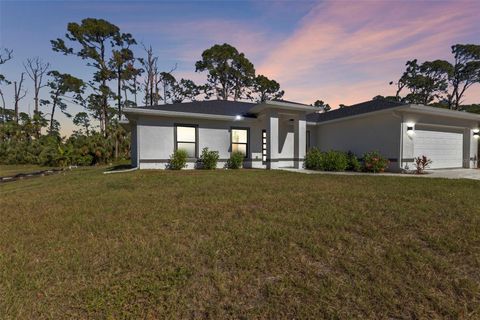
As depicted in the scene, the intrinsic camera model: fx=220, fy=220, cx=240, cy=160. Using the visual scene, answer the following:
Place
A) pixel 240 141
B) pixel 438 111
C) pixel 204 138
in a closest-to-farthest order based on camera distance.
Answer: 1. pixel 438 111
2. pixel 204 138
3. pixel 240 141

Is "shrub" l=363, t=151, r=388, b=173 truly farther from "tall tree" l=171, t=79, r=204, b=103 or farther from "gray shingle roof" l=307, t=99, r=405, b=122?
"tall tree" l=171, t=79, r=204, b=103

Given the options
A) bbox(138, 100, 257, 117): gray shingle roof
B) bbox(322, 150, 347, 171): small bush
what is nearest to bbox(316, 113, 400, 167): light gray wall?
bbox(322, 150, 347, 171): small bush

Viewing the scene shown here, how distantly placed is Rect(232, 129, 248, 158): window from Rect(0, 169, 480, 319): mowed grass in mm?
7488

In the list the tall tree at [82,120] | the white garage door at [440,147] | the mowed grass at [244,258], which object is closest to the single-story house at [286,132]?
the white garage door at [440,147]

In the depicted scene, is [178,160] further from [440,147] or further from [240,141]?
[440,147]

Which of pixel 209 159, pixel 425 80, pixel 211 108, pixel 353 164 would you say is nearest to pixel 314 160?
pixel 353 164

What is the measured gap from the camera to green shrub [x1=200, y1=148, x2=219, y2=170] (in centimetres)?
1139

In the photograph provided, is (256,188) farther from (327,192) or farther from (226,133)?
(226,133)

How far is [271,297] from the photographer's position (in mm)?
2262

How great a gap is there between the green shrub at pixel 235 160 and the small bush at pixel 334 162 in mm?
4370

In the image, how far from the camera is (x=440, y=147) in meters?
12.3

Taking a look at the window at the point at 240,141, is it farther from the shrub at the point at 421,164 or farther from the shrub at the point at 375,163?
the shrub at the point at 421,164

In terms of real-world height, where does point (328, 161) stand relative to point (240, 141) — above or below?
below

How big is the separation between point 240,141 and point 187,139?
9.89ft
